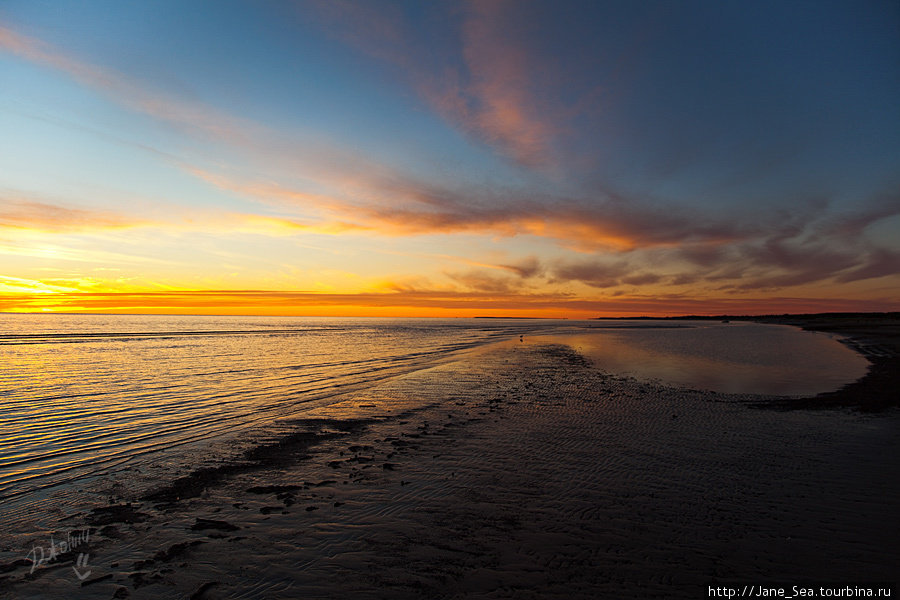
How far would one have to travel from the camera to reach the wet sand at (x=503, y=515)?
6840 mm

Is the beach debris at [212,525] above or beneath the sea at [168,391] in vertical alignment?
above

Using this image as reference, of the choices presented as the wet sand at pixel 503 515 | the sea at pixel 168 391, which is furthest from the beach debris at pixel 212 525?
the sea at pixel 168 391

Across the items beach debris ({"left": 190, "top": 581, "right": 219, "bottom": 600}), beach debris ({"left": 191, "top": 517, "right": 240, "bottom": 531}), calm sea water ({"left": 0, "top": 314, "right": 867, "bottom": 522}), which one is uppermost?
beach debris ({"left": 190, "top": 581, "right": 219, "bottom": 600})

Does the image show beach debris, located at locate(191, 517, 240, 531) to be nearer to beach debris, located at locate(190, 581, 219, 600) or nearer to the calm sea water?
beach debris, located at locate(190, 581, 219, 600)

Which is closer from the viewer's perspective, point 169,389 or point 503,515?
point 503,515

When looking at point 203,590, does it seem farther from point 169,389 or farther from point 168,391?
point 169,389

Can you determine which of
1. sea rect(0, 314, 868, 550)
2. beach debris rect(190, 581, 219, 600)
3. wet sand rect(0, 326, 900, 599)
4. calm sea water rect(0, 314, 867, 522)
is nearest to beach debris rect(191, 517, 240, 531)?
wet sand rect(0, 326, 900, 599)

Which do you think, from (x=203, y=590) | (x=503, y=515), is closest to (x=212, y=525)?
(x=203, y=590)

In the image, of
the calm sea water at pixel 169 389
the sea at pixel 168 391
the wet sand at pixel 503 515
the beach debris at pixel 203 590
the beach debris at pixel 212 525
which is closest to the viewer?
the beach debris at pixel 203 590

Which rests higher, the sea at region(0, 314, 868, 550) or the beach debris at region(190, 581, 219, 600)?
the beach debris at region(190, 581, 219, 600)

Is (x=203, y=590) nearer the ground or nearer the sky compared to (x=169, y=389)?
nearer the sky

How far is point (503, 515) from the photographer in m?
9.14

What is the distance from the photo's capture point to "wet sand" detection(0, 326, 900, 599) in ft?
22.4

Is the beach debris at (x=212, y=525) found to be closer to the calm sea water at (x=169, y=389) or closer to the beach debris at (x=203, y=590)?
the beach debris at (x=203, y=590)
